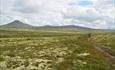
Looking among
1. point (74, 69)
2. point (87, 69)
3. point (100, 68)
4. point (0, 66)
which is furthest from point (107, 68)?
point (0, 66)

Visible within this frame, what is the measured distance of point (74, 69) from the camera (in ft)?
107

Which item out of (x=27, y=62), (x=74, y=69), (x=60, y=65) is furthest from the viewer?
(x=27, y=62)

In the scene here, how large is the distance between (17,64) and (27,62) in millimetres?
2142

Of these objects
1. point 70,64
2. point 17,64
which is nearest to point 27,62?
point 17,64

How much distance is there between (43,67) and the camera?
1336 inches

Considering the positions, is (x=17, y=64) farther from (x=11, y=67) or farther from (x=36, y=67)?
(x=36, y=67)

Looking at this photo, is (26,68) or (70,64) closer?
(26,68)

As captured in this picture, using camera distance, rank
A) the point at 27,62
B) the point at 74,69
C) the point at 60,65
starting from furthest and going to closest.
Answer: the point at 27,62 < the point at 60,65 < the point at 74,69

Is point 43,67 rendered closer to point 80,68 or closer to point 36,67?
point 36,67

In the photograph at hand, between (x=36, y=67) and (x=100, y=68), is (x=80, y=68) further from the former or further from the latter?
(x=36, y=67)

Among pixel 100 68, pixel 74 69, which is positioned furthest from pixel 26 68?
pixel 100 68

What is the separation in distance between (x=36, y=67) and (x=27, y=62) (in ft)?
14.7

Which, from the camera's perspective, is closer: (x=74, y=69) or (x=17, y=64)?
(x=74, y=69)

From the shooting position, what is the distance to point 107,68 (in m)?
34.7
